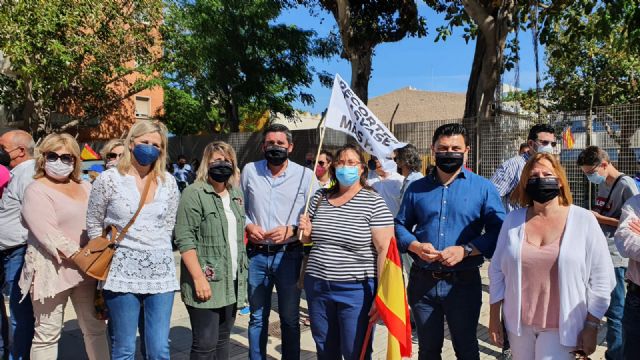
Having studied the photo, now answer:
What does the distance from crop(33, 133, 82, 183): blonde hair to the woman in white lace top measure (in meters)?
0.58

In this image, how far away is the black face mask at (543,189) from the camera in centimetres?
271

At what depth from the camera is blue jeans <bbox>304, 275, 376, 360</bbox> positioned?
10.8ft

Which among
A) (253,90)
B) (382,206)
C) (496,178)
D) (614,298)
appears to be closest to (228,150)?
(382,206)

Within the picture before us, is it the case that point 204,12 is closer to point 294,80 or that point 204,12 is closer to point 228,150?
point 294,80

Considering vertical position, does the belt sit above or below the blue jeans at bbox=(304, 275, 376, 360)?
above

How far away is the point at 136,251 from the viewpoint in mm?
3160

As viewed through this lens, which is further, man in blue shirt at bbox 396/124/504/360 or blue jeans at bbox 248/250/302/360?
blue jeans at bbox 248/250/302/360

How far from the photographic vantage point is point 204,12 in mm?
16359

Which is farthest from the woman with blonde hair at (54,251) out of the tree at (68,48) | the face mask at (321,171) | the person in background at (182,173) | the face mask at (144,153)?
the person in background at (182,173)

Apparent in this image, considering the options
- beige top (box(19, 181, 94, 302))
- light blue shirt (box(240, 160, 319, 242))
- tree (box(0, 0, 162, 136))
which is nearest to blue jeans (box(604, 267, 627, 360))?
light blue shirt (box(240, 160, 319, 242))

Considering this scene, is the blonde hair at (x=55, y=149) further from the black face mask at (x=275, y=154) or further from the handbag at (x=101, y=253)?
the black face mask at (x=275, y=154)

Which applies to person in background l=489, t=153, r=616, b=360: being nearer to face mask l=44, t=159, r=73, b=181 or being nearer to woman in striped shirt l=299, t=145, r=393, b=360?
woman in striped shirt l=299, t=145, r=393, b=360

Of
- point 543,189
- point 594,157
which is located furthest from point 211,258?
point 594,157

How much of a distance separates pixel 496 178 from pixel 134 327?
333 centimetres
